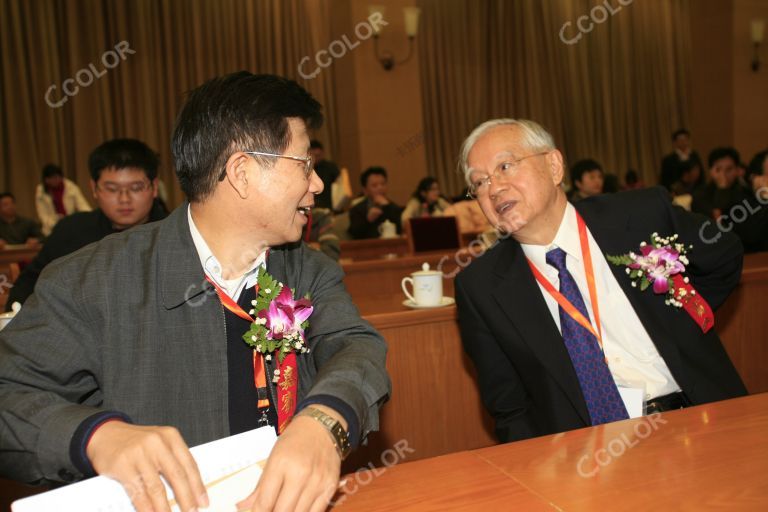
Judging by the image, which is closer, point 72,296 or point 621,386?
point 72,296

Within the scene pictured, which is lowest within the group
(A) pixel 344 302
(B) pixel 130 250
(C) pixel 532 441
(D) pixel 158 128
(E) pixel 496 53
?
(C) pixel 532 441

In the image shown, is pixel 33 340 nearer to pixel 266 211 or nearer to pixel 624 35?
pixel 266 211

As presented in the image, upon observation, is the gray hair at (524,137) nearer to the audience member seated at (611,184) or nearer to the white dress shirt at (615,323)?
the white dress shirt at (615,323)

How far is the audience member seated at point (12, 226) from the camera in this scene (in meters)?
7.85

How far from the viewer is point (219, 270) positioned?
1.37m

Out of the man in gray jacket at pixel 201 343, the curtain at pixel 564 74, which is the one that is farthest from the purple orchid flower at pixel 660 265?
the curtain at pixel 564 74

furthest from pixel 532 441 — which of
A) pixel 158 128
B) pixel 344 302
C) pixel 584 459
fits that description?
pixel 158 128

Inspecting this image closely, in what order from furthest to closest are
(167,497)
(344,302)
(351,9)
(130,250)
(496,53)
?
1. (496,53)
2. (351,9)
3. (344,302)
4. (130,250)
5. (167,497)

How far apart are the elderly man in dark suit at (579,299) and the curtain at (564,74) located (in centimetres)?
932

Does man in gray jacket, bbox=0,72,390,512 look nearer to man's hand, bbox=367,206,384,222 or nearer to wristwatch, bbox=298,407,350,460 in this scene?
wristwatch, bbox=298,407,350,460

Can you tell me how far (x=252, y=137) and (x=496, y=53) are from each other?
1136 cm

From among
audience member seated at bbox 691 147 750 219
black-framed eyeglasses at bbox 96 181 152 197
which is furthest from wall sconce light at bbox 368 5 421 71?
Result: black-framed eyeglasses at bbox 96 181 152 197

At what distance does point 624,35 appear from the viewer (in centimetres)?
1288

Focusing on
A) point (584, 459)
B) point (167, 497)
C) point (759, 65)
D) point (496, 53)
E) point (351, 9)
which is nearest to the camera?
point (167, 497)
